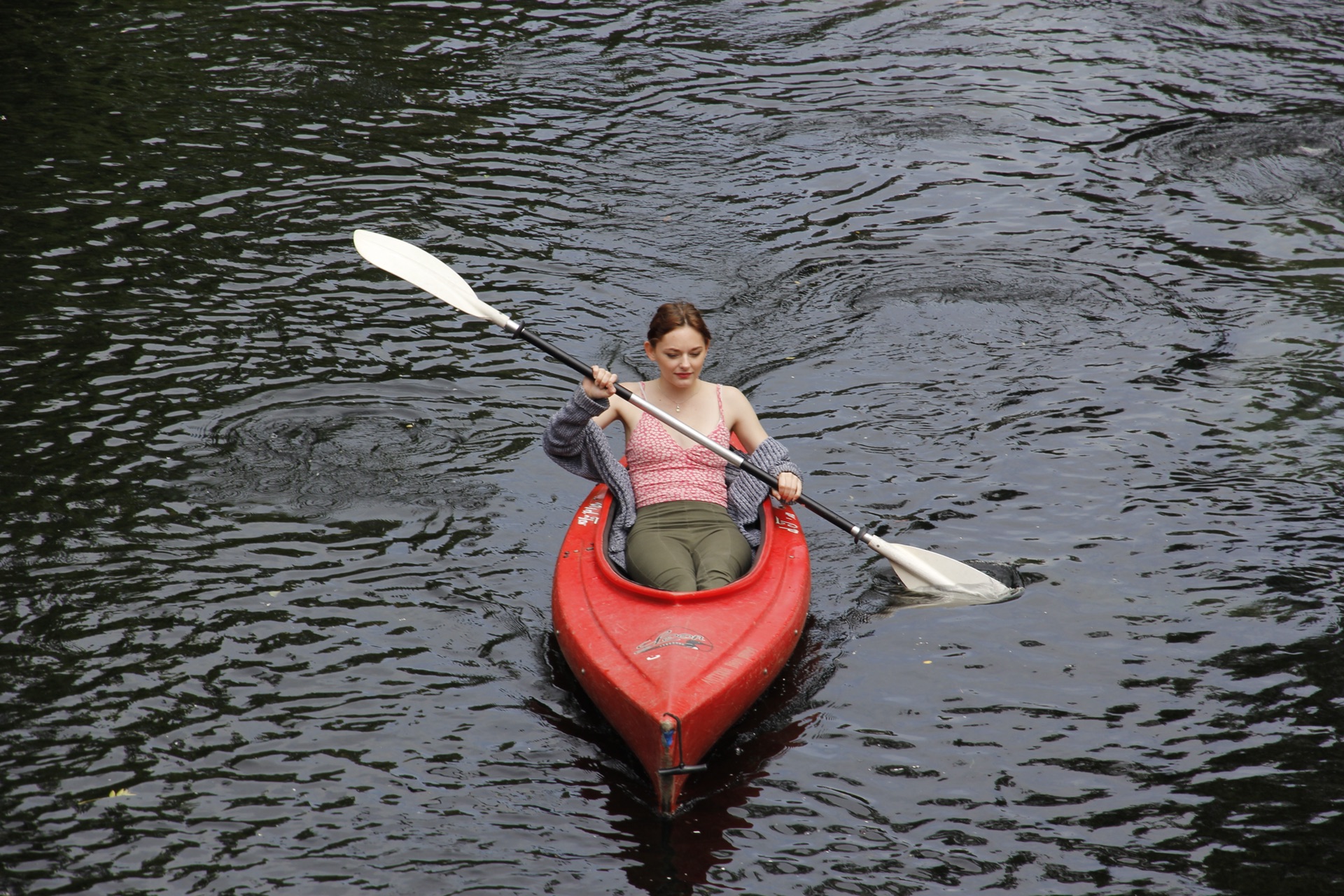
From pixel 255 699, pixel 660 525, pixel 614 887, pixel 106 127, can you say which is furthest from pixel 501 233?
pixel 614 887

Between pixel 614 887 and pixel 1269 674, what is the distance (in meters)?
3.19

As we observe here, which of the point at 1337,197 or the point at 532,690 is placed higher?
the point at 1337,197

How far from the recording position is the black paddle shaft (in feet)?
19.2

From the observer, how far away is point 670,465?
19.6 feet

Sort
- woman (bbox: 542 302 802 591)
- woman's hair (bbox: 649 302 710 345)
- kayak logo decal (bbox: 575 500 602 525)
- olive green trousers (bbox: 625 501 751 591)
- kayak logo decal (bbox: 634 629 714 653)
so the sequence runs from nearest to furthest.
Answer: kayak logo decal (bbox: 634 629 714 653), olive green trousers (bbox: 625 501 751 591), woman (bbox: 542 302 802 591), woman's hair (bbox: 649 302 710 345), kayak logo decal (bbox: 575 500 602 525)

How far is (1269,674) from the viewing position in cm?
527

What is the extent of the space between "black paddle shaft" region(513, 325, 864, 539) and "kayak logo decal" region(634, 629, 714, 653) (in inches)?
50.3

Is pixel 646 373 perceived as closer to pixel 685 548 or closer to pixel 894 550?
pixel 894 550

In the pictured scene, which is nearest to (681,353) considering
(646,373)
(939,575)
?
(939,575)

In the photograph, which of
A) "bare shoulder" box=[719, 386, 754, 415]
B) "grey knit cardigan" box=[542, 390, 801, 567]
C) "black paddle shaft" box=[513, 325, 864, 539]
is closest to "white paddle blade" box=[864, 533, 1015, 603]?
"black paddle shaft" box=[513, 325, 864, 539]

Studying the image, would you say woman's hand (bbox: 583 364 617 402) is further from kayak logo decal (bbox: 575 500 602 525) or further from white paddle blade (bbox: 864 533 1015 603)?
white paddle blade (bbox: 864 533 1015 603)

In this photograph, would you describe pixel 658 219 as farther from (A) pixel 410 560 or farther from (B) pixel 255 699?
(B) pixel 255 699

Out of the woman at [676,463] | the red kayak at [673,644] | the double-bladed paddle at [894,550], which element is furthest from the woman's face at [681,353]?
the red kayak at [673,644]

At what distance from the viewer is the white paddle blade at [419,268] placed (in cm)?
670
